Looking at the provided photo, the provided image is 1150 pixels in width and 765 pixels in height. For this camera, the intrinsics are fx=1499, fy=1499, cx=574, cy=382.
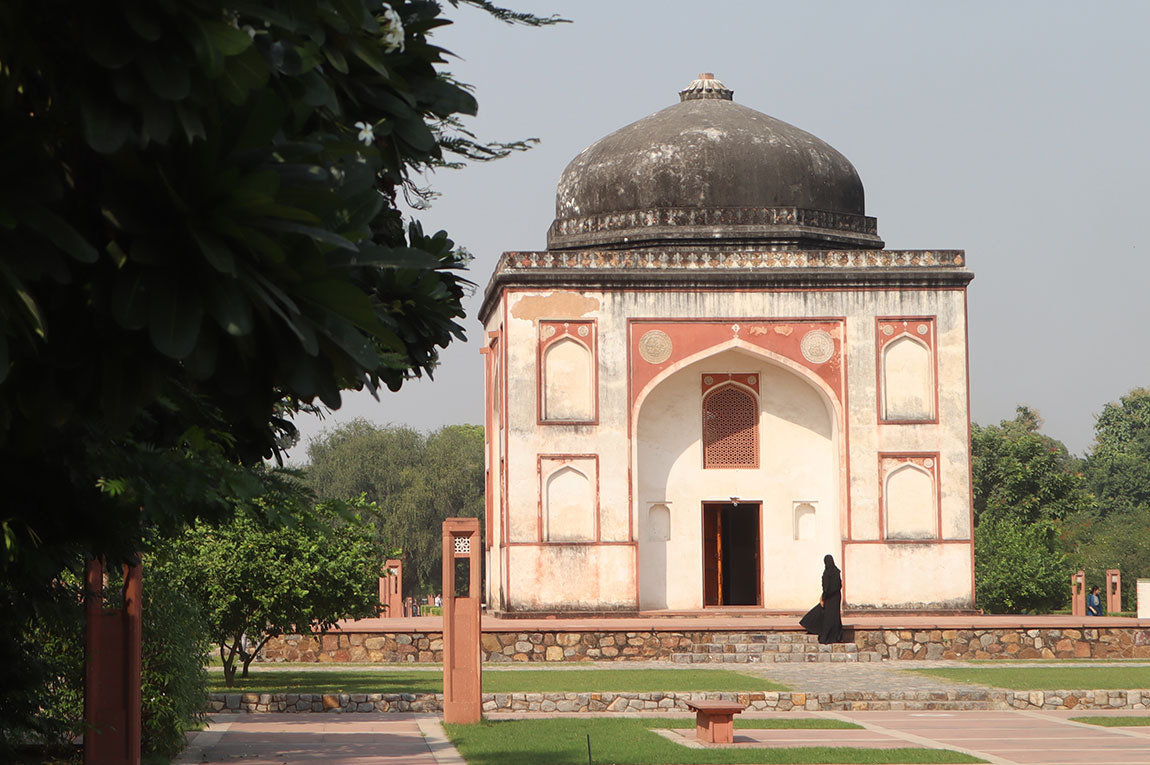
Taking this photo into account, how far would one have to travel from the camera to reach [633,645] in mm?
16359

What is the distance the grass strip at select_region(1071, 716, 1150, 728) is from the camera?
32.1 ft

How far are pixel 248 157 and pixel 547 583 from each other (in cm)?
1630

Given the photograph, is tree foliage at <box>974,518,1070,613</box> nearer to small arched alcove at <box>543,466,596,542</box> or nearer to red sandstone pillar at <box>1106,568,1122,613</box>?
red sandstone pillar at <box>1106,568,1122,613</box>

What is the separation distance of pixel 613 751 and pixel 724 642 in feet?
27.8

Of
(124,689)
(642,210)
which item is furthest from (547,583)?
(124,689)

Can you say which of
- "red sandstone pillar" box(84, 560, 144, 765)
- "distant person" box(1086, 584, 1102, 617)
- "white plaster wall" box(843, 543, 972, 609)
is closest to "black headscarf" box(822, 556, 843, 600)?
"white plaster wall" box(843, 543, 972, 609)

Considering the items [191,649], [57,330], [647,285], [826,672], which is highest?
[647,285]

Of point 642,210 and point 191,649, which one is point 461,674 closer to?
point 191,649

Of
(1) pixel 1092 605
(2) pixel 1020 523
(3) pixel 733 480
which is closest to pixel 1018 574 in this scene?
(1) pixel 1092 605

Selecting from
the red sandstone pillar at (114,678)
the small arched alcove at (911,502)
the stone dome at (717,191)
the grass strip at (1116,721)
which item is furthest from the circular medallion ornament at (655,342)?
the red sandstone pillar at (114,678)

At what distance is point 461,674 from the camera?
9.65 m

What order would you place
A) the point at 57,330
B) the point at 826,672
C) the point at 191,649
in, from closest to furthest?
the point at 57,330
the point at 191,649
the point at 826,672

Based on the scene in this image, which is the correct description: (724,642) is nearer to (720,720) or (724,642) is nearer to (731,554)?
(731,554)

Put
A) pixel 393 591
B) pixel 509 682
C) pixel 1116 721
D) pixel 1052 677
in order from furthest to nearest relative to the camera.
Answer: pixel 393 591 < pixel 1052 677 < pixel 509 682 < pixel 1116 721
